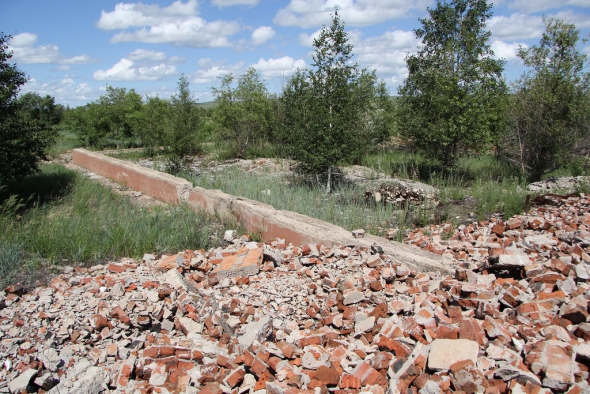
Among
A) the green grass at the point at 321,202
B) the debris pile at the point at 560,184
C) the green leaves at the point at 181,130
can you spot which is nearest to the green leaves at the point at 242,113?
the green leaves at the point at 181,130

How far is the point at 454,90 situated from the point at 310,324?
9.32 m

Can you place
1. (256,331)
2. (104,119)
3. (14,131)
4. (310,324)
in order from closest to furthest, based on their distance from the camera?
(256,331) → (310,324) → (14,131) → (104,119)

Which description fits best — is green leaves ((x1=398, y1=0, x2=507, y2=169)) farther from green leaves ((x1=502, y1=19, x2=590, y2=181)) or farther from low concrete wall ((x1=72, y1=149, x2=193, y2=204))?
low concrete wall ((x1=72, y1=149, x2=193, y2=204))

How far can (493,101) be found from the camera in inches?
462

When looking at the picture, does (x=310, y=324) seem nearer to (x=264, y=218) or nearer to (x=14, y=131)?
(x=264, y=218)

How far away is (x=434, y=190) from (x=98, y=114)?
15838 millimetres

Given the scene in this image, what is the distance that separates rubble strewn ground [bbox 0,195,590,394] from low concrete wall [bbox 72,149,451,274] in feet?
0.76

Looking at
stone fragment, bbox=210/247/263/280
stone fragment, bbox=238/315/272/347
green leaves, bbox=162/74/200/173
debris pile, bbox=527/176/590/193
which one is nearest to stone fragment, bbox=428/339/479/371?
stone fragment, bbox=238/315/272/347

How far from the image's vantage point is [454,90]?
449 inches

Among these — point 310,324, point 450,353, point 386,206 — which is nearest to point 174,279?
point 310,324

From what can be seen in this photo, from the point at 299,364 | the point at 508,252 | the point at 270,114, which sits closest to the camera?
the point at 299,364

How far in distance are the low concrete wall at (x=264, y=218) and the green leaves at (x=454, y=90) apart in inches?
261

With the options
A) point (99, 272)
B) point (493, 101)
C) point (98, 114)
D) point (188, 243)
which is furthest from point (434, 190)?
point (98, 114)

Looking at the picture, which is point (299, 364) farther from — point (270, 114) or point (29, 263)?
point (270, 114)
